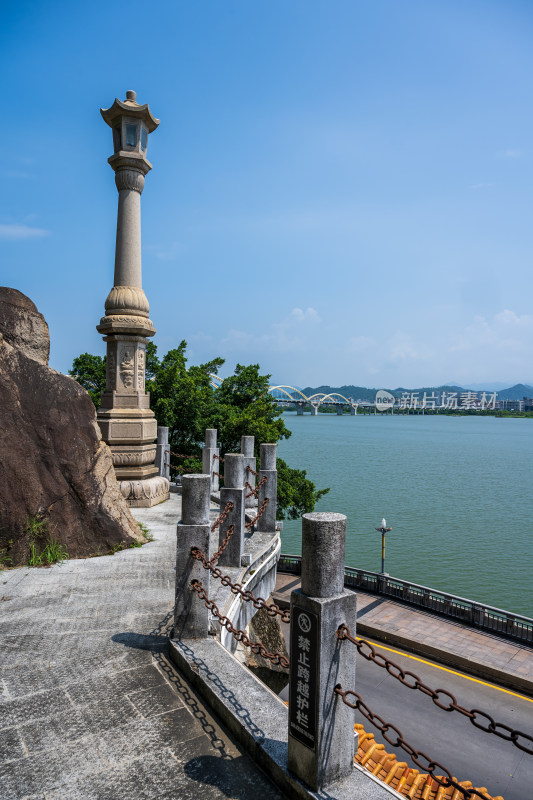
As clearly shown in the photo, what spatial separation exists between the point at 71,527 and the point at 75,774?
4.50 m

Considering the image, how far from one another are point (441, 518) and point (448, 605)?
1266 cm

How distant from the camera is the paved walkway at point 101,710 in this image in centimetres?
302

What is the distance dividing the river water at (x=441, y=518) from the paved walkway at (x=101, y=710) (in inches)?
668

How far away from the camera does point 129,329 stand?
1133cm

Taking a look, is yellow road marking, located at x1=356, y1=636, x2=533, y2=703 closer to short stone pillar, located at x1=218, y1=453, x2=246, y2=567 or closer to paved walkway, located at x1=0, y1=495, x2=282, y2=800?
short stone pillar, located at x1=218, y1=453, x2=246, y2=567

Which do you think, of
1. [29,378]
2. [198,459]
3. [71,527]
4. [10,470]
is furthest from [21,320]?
[198,459]

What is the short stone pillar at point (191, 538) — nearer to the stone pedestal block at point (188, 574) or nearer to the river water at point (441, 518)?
the stone pedestal block at point (188, 574)

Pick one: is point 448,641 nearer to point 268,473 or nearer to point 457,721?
point 457,721

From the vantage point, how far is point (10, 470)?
22.5ft

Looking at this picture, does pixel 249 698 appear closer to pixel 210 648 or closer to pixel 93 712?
pixel 210 648

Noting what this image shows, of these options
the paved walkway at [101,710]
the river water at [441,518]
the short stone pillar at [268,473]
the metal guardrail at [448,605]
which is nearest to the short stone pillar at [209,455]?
the short stone pillar at [268,473]

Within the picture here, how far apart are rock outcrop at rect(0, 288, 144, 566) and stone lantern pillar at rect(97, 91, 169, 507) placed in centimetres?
330

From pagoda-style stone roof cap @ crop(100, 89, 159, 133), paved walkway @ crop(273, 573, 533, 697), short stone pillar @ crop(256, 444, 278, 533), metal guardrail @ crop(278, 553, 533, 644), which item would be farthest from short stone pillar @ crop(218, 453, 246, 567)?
paved walkway @ crop(273, 573, 533, 697)

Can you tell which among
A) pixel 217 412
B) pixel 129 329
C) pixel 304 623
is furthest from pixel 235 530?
pixel 217 412
